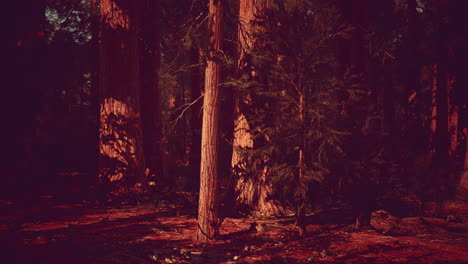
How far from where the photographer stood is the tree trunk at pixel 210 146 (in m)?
7.15

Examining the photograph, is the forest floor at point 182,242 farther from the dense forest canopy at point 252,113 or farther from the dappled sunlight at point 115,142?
the dappled sunlight at point 115,142

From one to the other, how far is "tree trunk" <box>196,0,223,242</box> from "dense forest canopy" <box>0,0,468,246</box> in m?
0.02

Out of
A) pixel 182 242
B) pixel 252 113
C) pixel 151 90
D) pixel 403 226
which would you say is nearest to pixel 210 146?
pixel 182 242

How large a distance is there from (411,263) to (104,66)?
9.16 metres

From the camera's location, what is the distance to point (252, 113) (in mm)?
8906

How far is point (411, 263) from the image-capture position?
19.3ft

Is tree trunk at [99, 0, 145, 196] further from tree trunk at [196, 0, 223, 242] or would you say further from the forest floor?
tree trunk at [196, 0, 223, 242]

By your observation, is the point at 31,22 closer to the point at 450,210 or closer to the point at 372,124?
the point at 372,124

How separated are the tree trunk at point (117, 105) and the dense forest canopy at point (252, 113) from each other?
A: 0.03 metres

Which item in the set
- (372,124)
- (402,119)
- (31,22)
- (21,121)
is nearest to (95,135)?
(21,121)

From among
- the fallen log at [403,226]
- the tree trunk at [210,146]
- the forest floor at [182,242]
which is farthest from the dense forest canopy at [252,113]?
the forest floor at [182,242]

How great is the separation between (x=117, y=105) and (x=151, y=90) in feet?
8.90

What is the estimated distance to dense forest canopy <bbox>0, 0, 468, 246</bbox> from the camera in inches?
296

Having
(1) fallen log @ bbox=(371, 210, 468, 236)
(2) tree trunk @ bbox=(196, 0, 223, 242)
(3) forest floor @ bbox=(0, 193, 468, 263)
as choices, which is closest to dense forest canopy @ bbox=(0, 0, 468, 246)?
(2) tree trunk @ bbox=(196, 0, 223, 242)
